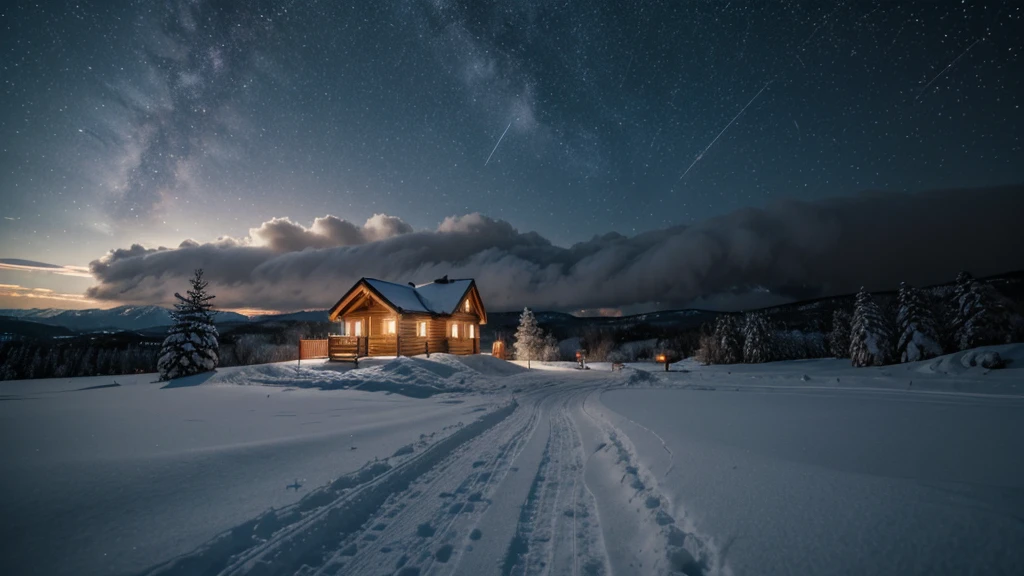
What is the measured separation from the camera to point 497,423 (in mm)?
8953

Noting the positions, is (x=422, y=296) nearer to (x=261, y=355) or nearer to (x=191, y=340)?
(x=191, y=340)

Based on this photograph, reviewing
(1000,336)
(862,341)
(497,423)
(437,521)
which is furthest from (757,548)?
(1000,336)

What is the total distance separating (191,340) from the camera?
22.3m

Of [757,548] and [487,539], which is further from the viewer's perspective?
[487,539]

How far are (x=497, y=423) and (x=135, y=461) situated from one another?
6.30 metres

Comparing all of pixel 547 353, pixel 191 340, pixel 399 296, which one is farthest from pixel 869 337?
pixel 191 340

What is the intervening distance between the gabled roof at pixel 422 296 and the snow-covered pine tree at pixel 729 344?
121 ft

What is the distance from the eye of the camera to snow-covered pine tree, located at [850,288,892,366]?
2759 cm

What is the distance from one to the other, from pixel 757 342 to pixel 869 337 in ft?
61.6

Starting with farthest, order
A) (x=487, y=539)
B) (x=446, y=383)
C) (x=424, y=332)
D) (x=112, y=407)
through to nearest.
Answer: (x=424, y=332) → (x=446, y=383) → (x=112, y=407) → (x=487, y=539)

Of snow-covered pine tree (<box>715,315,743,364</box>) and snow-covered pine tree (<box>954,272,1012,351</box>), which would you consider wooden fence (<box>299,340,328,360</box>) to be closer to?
snow-covered pine tree (<box>954,272,1012,351</box>)

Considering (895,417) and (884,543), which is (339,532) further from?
(895,417)

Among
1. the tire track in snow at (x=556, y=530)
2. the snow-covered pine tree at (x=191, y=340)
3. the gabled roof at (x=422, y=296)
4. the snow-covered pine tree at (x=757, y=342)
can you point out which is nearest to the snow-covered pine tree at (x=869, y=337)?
the snow-covered pine tree at (x=757, y=342)

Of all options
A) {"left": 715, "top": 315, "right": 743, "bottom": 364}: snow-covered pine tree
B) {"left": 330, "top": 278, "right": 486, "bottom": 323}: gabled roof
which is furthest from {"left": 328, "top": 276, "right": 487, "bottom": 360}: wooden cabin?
{"left": 715, "top": 315, "right": 743, "bottom": 364}: snow-covered pine tree
